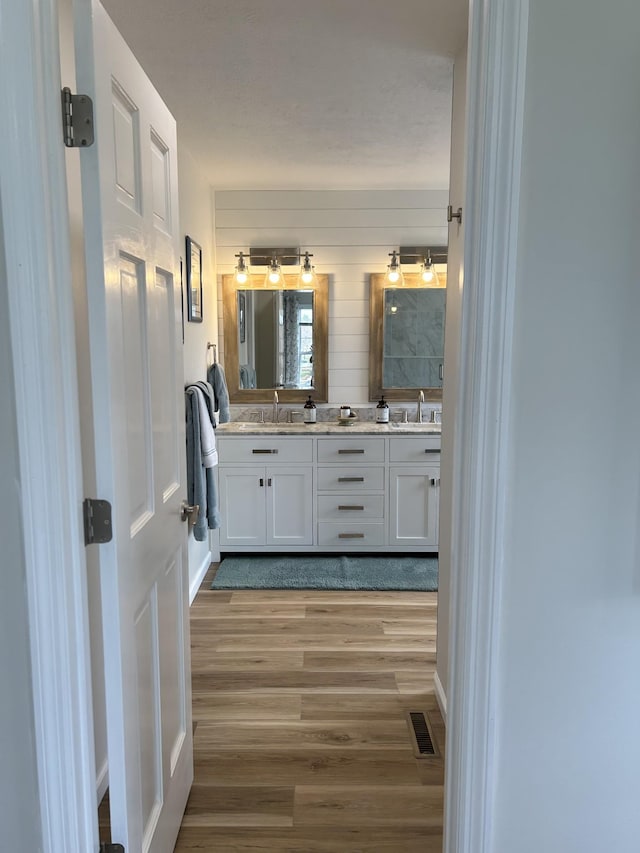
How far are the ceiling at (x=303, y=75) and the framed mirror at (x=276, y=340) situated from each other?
0.93 metres

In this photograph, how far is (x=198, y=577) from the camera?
3.42 meters

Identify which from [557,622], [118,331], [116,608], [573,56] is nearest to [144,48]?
[118,331]

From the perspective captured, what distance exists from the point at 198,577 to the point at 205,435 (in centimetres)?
101

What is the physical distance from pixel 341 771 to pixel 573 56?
2131 millimetres

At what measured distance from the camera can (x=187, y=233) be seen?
3.22m

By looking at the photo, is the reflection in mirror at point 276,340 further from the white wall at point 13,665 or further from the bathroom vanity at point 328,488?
the white wall at point 13,665

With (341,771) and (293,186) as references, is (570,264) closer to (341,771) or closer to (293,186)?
(341,771)

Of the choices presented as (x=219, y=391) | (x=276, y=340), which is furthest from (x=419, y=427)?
(x=219, y=391)

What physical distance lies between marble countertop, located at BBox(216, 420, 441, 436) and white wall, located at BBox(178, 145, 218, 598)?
17.6 inches

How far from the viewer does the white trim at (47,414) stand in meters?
0.95

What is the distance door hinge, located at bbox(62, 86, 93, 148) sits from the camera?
103 centimetres

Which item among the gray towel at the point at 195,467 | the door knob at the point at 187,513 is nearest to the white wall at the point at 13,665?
the door knob at the point at 187,513

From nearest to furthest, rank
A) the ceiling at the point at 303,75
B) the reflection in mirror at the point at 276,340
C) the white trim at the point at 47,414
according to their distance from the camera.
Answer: the white trim at the point at 47,414 < the ceiling at the point at 303,75 < the reflection in mirror at the point at 276,340

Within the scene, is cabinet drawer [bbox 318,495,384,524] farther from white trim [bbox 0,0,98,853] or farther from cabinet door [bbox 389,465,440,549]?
white trim [bbox 0,0,98,853]
